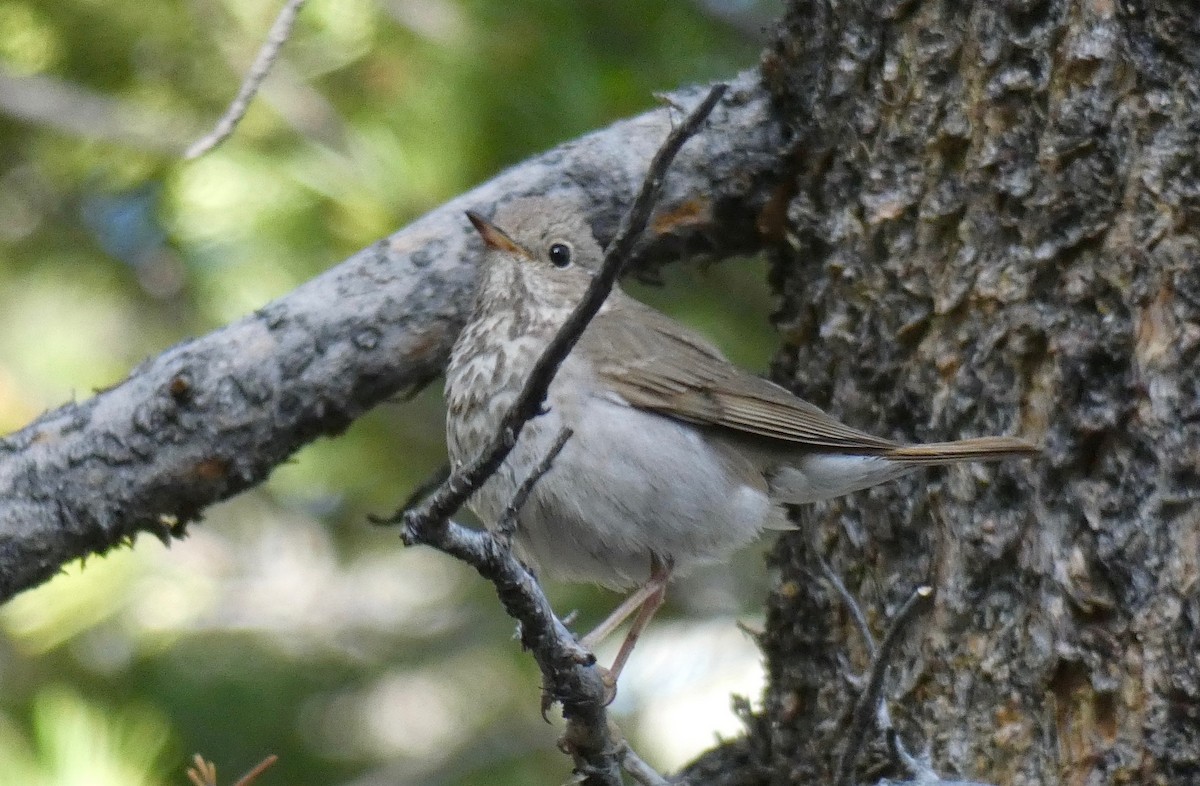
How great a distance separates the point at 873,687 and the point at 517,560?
0.63 metres

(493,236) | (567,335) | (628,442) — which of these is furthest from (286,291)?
(567,335)

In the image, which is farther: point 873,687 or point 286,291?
point 286,291

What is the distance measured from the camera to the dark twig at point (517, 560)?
2.01 meters

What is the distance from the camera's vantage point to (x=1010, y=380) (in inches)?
128

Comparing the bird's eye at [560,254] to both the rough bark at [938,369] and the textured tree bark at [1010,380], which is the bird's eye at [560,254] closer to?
the rough bark at [938,369]

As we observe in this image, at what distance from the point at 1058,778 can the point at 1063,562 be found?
1.46 feet

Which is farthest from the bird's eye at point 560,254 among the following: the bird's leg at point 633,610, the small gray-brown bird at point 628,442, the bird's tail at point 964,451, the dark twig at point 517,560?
the dark twig at point 517,560

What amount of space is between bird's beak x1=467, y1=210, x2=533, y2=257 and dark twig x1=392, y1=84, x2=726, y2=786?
4.51 feet

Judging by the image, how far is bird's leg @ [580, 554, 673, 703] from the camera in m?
3.27

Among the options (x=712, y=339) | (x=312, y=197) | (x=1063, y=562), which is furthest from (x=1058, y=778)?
(x=312, y=197)

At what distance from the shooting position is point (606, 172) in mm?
3904

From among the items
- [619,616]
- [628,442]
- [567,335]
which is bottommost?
[567,335]

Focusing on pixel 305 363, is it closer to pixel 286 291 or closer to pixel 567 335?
pixel 567 335

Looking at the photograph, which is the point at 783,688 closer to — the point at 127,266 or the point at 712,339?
the point at 712,339
